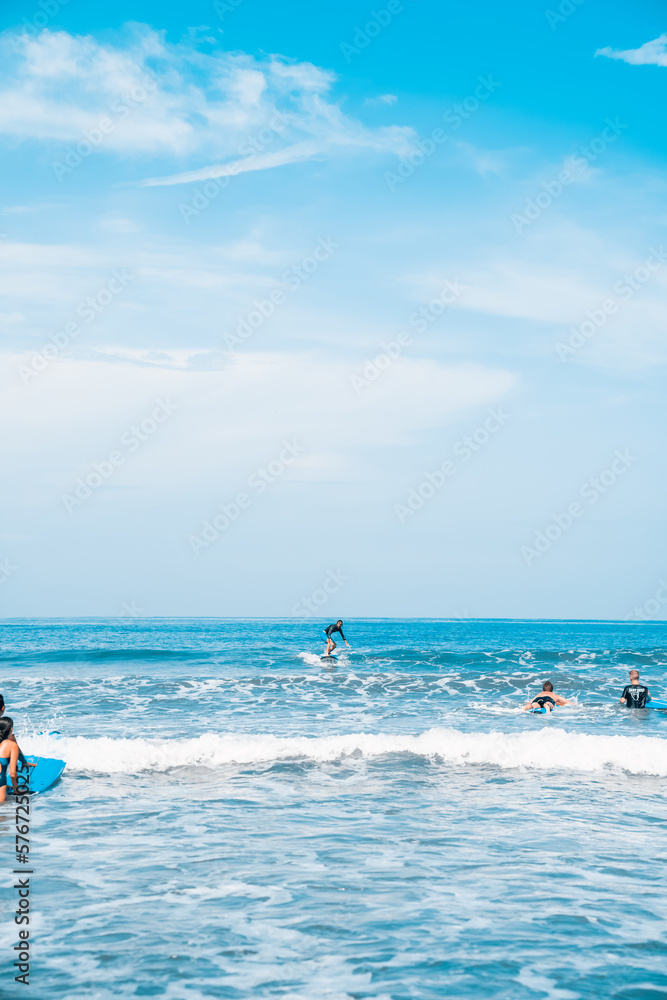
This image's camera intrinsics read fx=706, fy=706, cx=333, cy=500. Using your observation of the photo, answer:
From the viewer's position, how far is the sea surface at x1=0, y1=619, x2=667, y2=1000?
6508mm

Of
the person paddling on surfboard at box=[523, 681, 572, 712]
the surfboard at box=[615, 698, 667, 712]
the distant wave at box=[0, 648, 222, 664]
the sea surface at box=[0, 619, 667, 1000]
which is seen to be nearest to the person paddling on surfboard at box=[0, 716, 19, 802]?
the sea surface at box=[0, 619, 667, 1000]

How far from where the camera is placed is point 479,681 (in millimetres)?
30250

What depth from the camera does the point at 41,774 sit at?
42.6 ft

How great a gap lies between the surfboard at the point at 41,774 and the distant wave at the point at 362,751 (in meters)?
1.08

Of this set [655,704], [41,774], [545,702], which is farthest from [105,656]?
[655,704]

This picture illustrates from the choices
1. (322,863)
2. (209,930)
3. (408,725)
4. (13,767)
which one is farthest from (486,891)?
(408,725)

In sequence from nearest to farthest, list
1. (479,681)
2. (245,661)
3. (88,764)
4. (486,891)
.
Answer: (486,891) < (88,764) < (479,681) < (245,661)

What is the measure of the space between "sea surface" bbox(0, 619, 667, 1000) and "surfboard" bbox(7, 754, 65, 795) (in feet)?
0.73

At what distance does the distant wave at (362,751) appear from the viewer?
15000 mm

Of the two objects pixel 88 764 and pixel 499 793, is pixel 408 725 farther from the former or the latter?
pixel 88 764

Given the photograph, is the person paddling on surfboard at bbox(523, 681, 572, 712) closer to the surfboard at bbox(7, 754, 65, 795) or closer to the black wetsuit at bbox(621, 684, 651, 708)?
the black wetsuit at bbox(621, 684, 651, 708)

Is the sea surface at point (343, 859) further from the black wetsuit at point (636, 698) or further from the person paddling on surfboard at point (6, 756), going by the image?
the black wetsuit at point (636, 698)

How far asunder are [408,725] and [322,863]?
1121cm

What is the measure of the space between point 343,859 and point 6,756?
587 cm
